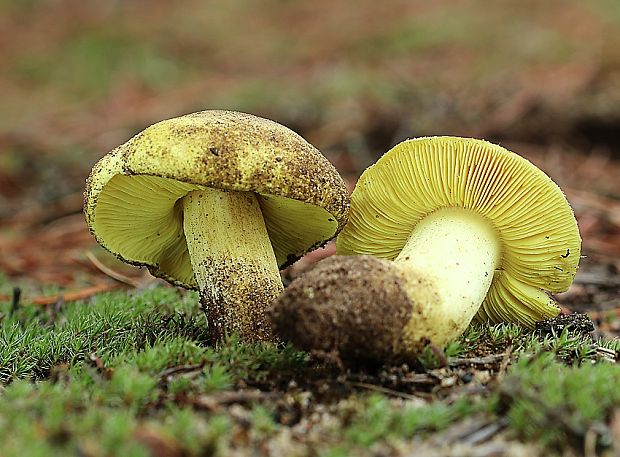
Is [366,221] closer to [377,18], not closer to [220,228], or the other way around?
[220,228]

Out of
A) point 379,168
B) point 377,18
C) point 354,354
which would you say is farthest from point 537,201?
point 377,18

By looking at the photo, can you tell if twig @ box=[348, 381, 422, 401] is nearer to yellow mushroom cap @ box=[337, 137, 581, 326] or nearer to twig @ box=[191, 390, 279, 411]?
twig @ box=[191, 390, 279, 411]

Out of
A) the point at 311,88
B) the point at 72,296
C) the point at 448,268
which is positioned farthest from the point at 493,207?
the point at 311,88

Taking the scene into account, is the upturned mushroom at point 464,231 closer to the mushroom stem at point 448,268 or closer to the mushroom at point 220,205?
the mushroom stem at point 448,268

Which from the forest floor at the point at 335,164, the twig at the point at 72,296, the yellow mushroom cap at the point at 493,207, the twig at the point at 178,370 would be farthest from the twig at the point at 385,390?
the twig at the point at 72,296

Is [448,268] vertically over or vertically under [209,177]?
under

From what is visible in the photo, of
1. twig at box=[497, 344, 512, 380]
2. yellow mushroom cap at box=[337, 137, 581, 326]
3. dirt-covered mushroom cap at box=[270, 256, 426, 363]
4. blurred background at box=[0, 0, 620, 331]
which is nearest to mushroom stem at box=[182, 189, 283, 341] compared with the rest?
dirt-covered mushroom cap at box=[270, 256, 426, 363]

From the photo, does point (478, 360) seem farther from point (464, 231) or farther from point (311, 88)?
point (311, 88)
